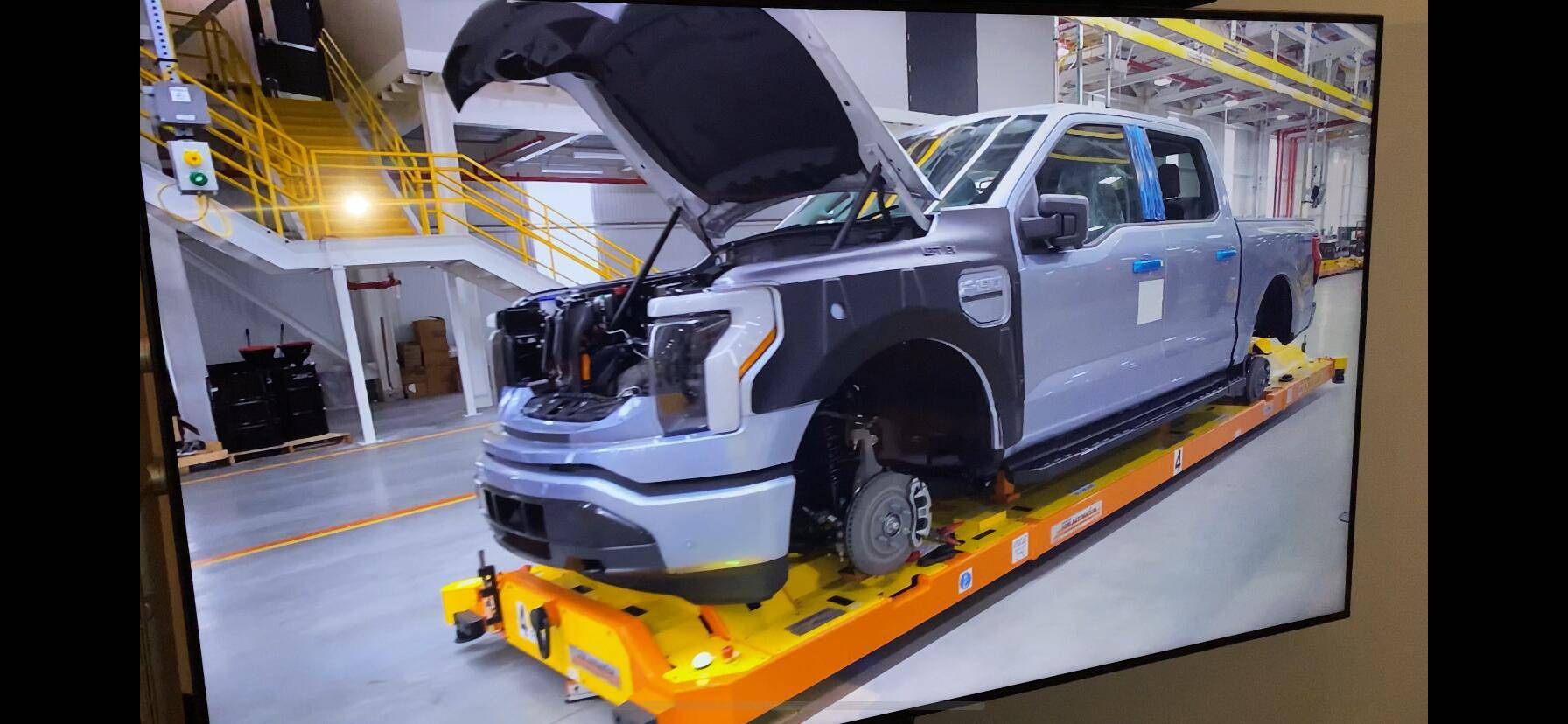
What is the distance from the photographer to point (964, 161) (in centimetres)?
195

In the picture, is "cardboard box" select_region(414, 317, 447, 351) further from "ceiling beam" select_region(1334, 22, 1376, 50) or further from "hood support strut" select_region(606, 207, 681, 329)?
"ceiling beam" select_region(1334, 22, 1376, 50)

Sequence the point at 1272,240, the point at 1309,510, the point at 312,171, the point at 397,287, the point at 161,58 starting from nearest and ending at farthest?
the point at 161,58 < the point at 312,171 < the point at 397,287 < the point at 1309,510 < the point at 1272,240

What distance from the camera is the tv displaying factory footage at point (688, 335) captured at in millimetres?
1380

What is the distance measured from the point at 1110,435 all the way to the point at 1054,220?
32.2 inches

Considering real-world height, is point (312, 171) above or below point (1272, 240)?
above

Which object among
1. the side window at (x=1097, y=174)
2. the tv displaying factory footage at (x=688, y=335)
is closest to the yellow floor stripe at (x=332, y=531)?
the tv displaying factory footage at (x=688, y=335)

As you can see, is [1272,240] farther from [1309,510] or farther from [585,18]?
[585,18]

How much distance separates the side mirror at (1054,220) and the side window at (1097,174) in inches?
4.5

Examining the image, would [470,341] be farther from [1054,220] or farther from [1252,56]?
[1252,56]

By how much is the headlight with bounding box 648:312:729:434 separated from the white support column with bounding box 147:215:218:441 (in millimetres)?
837
